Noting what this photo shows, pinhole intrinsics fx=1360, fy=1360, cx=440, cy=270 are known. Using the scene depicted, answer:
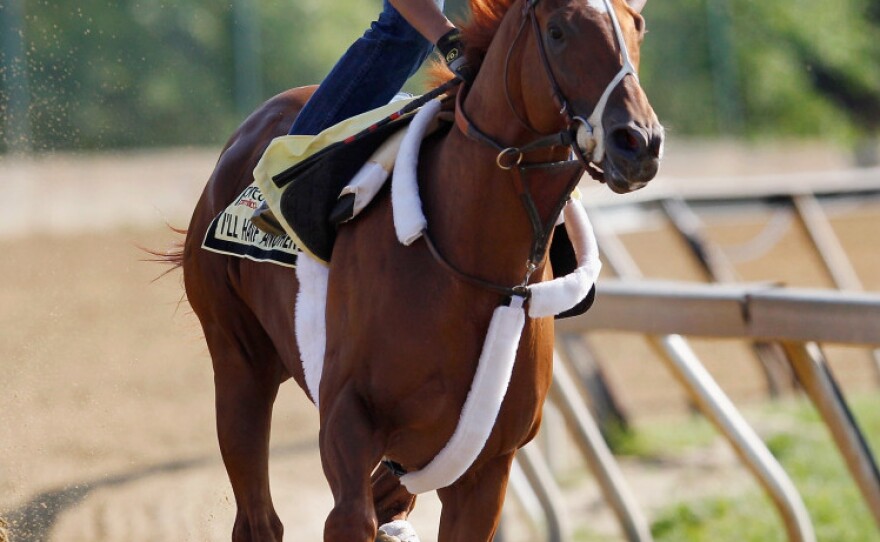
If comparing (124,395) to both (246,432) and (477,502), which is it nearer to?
(246,432)

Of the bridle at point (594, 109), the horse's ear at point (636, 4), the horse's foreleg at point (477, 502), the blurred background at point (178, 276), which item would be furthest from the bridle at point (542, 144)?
the blurred background at point (178, 276)

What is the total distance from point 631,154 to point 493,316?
688mm

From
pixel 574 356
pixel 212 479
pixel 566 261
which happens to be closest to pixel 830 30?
pixel 574 356

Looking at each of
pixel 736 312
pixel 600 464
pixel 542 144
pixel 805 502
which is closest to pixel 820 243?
pixel 805 502

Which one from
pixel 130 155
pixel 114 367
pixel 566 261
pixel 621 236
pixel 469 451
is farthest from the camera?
pixel 130 155

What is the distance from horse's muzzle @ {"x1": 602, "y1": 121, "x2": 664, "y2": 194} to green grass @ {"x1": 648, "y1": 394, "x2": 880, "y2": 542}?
369cm

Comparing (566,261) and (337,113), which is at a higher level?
(337,113)

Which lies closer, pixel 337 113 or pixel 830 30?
pixel 337 113

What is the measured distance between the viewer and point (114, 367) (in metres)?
8.52

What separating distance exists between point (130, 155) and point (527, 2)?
13967 mm

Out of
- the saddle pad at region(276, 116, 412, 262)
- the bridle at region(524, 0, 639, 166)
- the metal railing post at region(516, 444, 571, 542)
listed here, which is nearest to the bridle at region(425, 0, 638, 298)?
the bridle at region(524, 0, 639, 166)

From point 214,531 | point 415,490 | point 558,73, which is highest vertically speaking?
point 558,73

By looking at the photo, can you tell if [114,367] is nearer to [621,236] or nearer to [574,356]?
[574,356]

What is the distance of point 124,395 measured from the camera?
7.91 metres
